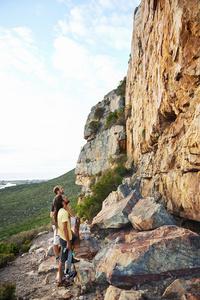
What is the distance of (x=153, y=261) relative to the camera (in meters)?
4.45

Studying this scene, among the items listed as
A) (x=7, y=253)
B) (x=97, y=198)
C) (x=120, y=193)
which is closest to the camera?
(x=120, y=193)

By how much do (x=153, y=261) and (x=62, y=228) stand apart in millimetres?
2876

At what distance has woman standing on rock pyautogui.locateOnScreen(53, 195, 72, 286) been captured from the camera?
523 centimetres

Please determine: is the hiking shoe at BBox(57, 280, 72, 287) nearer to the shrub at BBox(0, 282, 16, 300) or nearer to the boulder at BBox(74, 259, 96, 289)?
the boulder at BBox(74, 259, 96, 289)

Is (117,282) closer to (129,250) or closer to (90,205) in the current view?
(129,250)

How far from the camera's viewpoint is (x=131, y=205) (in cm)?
791

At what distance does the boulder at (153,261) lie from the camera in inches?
172

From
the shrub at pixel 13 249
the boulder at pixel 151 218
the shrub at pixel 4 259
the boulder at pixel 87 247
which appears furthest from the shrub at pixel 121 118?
the shrub at pixel 4 259

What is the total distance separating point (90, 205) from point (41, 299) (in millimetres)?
10822

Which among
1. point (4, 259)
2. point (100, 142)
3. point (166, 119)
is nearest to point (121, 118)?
point (100, 142)

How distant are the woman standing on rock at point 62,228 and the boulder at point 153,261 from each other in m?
1.20

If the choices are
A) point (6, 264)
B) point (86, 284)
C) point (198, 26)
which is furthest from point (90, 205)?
point (198, 26)

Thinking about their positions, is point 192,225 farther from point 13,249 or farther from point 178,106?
point 13,249

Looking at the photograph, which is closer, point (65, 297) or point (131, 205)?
point (65, 297)
